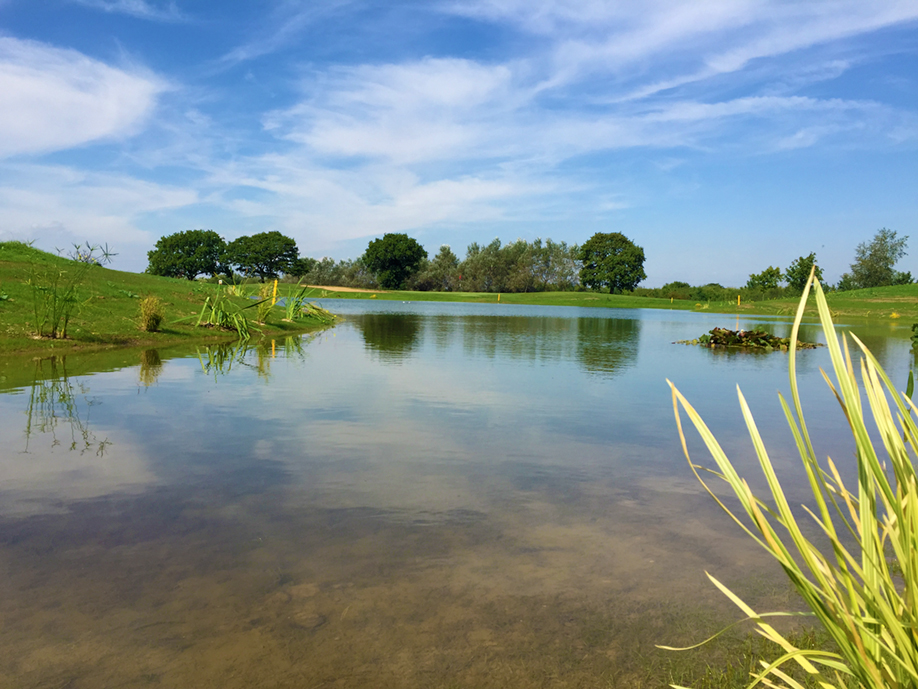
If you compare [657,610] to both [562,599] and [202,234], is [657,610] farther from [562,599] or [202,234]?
[202,234]

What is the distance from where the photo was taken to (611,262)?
319ft

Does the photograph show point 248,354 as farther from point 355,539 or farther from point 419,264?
point 419,264

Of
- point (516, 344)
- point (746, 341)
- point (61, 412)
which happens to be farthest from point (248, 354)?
point (746, 341)

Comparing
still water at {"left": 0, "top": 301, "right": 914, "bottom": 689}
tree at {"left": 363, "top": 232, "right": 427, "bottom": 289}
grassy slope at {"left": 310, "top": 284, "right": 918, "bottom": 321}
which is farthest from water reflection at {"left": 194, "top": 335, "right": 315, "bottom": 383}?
tree at {"left": 363, "top": 232, "right": 427, "bottom": 289}

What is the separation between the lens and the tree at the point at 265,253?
329 feet

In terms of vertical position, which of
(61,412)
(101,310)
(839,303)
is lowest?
(61,412)

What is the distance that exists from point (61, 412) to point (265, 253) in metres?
96.5

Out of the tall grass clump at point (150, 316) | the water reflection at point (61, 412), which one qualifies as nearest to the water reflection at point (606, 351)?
the water reflection at point (61, 412)

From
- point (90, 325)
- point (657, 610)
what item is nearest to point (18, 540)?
point (657, 610)

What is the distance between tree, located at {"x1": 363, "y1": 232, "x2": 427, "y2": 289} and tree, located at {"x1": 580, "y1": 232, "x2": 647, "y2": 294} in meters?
26.0

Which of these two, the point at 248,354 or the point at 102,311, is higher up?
the point at 102,311

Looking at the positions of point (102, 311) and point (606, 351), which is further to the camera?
point (606, 351)

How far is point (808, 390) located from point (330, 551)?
9850mm

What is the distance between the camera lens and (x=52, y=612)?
317cm
